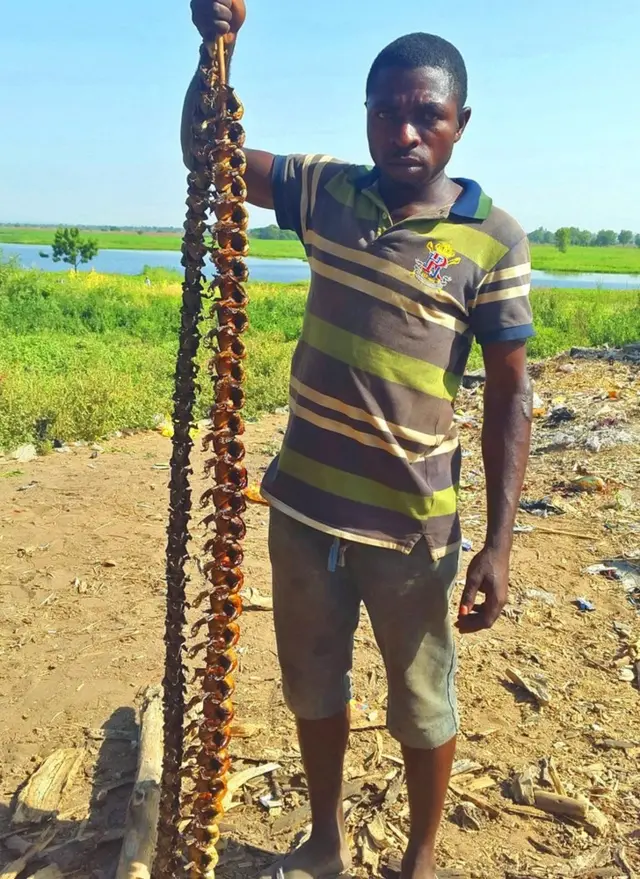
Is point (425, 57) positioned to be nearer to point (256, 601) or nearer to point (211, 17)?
point (211, 17)

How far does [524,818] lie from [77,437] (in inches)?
234

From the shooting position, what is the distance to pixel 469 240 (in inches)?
68.7

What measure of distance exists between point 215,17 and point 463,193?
0.66 meters

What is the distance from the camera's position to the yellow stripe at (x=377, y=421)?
1784 mm

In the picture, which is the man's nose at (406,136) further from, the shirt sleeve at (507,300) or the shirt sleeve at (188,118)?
the shirt sleeve at (188,118)

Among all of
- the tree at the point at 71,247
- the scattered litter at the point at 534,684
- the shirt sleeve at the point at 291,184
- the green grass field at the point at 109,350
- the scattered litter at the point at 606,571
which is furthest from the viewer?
the tree at the point at 71,247

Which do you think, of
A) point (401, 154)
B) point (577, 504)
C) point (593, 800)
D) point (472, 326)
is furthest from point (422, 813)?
point (577, 504)

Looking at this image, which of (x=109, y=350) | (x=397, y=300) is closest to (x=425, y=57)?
(x=397, y=300)

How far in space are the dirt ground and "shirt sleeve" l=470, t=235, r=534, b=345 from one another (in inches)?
62.9

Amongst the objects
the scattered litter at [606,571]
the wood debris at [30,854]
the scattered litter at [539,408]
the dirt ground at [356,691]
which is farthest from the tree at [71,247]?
the wood debris at [30,854]

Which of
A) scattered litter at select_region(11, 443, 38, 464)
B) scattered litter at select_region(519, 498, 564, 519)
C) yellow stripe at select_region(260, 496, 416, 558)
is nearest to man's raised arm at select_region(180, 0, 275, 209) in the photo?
yellow stripe at select_region(260, 496, 416, 558)

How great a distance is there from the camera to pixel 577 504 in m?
5.72

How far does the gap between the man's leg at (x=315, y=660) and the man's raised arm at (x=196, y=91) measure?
81 centimetres

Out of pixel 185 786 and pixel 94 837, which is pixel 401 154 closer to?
pixel 94 837
